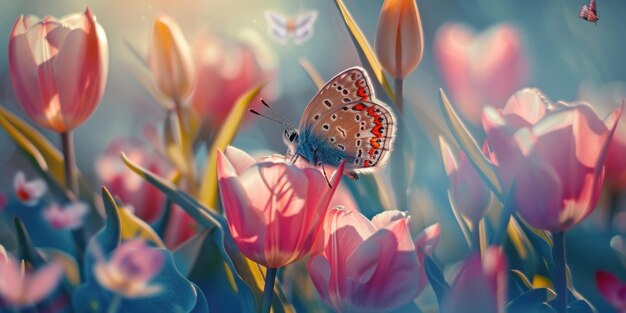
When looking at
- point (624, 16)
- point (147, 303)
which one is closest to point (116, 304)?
point (147, 303)

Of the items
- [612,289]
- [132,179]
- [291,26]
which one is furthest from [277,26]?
[612,289]

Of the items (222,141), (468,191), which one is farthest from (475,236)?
(222,141)

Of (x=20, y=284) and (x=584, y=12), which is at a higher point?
(x=584, y=12)

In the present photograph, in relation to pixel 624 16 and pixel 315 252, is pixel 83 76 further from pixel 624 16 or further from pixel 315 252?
pixel 624 16

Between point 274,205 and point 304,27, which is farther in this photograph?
point 304,27

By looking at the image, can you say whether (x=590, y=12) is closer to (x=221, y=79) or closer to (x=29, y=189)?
(x=221, y=79)

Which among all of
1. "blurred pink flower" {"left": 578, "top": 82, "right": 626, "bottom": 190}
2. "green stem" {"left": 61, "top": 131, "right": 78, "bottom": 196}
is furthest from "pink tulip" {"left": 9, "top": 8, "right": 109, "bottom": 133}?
"blurred pink flower" {"left": 578, "top": 82, "right": 626, "bottom": 190}
